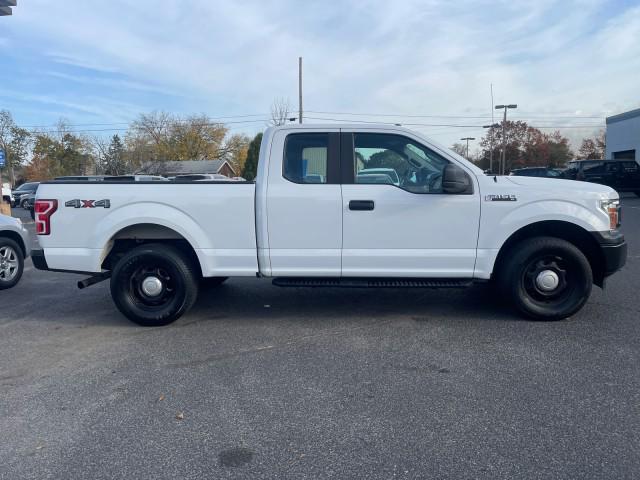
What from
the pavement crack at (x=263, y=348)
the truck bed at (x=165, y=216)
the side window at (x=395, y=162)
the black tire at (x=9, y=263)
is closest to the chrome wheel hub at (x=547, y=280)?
the side window at (x=395, y=162)

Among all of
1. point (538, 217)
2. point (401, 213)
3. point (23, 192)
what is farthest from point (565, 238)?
point (23, 192)

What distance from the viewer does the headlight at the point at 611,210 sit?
17.0ft

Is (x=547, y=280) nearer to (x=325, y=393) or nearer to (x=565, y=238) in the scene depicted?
(x=565, y=238)

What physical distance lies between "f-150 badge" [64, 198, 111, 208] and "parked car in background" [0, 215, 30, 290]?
9.88 ft

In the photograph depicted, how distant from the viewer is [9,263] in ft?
25.1

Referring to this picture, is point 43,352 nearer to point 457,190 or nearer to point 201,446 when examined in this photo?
point 201,446

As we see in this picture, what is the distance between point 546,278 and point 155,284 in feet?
13.2

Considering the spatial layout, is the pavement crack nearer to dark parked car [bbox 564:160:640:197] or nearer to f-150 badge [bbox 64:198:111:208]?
f-150 badge [bbox 64:198:111:208]

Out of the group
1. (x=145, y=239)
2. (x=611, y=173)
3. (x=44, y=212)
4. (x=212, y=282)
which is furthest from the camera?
(x=611, y=173)

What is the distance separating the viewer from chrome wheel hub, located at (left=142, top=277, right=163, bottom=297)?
540 cm

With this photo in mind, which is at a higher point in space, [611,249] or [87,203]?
[87,203]

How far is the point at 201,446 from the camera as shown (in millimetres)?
3066

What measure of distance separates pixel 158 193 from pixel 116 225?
55 centimetres

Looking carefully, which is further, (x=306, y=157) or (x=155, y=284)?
(x=155, y=284)
